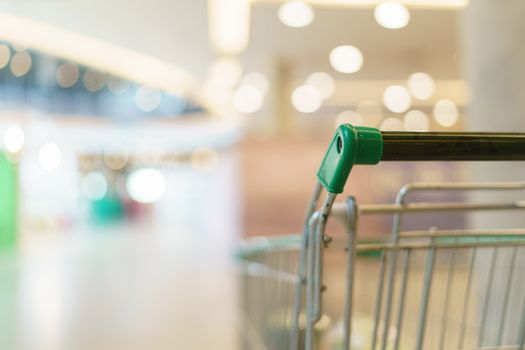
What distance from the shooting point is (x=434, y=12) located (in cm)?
541

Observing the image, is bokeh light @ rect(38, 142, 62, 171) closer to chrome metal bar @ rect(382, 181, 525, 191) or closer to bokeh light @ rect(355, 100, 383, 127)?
bokeh light @ rect(355, 100, 383, 127)

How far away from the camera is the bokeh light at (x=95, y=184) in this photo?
2712 centimetres

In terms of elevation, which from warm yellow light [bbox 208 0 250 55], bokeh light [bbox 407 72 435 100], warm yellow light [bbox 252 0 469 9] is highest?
warm yellow light [bbox 252 0 469 9]

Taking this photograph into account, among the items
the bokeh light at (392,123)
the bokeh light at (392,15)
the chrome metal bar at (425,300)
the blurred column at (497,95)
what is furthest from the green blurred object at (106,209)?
the chrome metal bar at (425,300)

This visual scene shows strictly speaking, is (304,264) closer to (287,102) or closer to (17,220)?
(287,102)

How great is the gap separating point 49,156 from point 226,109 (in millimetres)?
6662

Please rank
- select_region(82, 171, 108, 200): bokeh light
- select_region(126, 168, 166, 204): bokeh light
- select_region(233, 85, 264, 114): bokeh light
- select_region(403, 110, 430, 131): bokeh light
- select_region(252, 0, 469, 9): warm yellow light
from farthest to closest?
1. select_region(126, 168, 166, 204): bokeh light
2. select_region(82, 171, 108, 200): bokeh light
3. select_region(403, 110, 430, 131): bokeh light
4. select_region(233, 85, 264, 114): bokeh light
5. select_region(252, 0, 469, 9): warm yellow light

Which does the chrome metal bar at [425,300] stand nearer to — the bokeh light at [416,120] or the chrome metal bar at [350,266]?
the chrome metal bar at [350,266]

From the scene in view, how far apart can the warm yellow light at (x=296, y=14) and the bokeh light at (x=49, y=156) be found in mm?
11136

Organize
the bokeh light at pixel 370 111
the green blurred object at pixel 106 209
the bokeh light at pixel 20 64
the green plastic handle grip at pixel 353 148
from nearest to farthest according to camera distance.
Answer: the green plastic handle grip at pixel 353 148, the bokeh light at pixel 370 111, the bokeh light at pixel 20 64, the green blurred object at pixel 106 209

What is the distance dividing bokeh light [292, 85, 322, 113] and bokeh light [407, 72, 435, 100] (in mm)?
1719

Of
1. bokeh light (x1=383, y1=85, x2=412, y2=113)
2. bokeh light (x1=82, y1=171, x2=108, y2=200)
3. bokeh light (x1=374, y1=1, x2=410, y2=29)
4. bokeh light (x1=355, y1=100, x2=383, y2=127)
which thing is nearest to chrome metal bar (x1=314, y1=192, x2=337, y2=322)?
bokeh light (x1=374, y1=1, x2=410, y2=29)

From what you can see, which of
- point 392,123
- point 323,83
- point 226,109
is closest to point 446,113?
point 392,123

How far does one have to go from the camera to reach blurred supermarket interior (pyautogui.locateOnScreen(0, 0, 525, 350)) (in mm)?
3955
